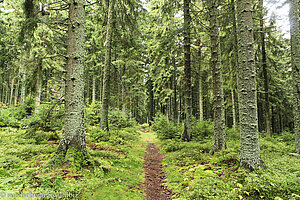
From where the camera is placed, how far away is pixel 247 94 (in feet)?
13.0

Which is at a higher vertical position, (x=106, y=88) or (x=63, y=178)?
(x=106, y=88)

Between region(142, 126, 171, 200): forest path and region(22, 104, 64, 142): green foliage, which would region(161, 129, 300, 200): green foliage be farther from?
region(22, 104, 64, 142): green foliage

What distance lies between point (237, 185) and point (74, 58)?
513cm

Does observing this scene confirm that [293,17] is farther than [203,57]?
No

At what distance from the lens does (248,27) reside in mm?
4078

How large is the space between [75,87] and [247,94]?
15.5ft

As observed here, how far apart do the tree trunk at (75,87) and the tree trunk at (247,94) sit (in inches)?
170

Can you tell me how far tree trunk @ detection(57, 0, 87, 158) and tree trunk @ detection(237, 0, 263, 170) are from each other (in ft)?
14.2

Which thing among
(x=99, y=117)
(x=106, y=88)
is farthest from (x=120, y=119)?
(x=106, y=88)

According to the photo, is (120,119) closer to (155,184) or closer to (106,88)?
(106,88)

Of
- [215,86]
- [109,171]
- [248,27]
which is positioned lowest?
[109,171]

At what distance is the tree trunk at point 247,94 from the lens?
12.4ft

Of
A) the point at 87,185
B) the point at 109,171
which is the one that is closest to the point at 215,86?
the point at 109,171

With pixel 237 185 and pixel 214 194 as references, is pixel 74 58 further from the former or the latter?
pixel 237 185
